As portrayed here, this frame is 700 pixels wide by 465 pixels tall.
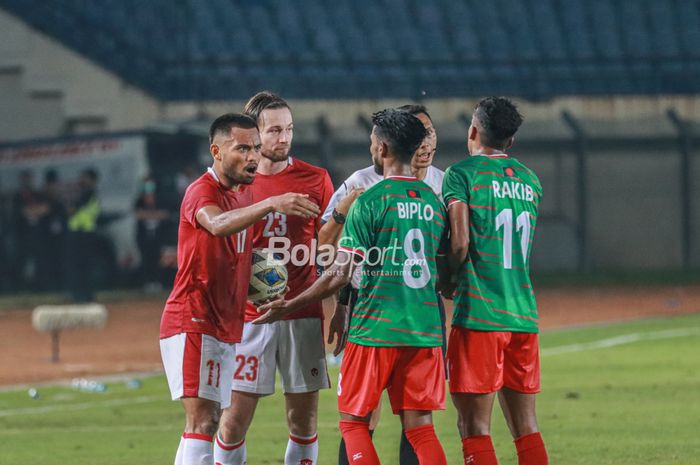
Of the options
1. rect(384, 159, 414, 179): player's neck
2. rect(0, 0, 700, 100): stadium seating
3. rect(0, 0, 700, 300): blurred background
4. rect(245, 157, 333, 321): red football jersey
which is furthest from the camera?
rect(0, 0, 700, 100): stadium seating

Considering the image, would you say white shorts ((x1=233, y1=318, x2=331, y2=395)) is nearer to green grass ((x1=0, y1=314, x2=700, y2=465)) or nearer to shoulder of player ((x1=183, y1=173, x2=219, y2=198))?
shoulder of player ((x1=183, y1=173, x2=219, y2=198))

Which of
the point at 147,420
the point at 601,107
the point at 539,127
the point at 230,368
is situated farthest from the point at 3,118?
the point at 230,368

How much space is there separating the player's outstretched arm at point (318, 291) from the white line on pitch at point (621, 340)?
9.61 m

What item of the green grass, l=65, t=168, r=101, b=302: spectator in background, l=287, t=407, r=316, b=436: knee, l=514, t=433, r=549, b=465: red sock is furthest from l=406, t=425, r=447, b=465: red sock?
l=65, t=168, r=101, b=302: spectator in background

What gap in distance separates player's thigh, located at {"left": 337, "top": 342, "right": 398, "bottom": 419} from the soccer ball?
0.84m

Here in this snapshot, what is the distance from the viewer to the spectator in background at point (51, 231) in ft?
74.8

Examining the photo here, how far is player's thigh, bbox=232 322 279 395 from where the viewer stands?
712cm

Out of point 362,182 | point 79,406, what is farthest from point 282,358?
point 79,406

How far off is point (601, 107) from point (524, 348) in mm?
24966

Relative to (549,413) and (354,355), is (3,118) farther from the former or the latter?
(354,355)

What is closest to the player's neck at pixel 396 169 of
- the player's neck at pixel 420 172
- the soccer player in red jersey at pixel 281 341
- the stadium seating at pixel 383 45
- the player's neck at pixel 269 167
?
the player's neck at pixel 420 172

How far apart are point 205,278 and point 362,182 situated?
1158 mm

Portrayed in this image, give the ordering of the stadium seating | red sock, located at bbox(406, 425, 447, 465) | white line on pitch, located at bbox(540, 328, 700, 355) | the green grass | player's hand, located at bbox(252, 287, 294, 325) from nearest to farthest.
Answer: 1. red sock, located at bbox(406, 425, 447, 465)
2. player's hand, located at bbox(252, 287, 294, 325)
3. the green grass
4. white line on pitch, located at bbox(540, 328, 700, 355)
5. the stadium seating

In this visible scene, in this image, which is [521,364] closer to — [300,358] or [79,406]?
[300,358]
